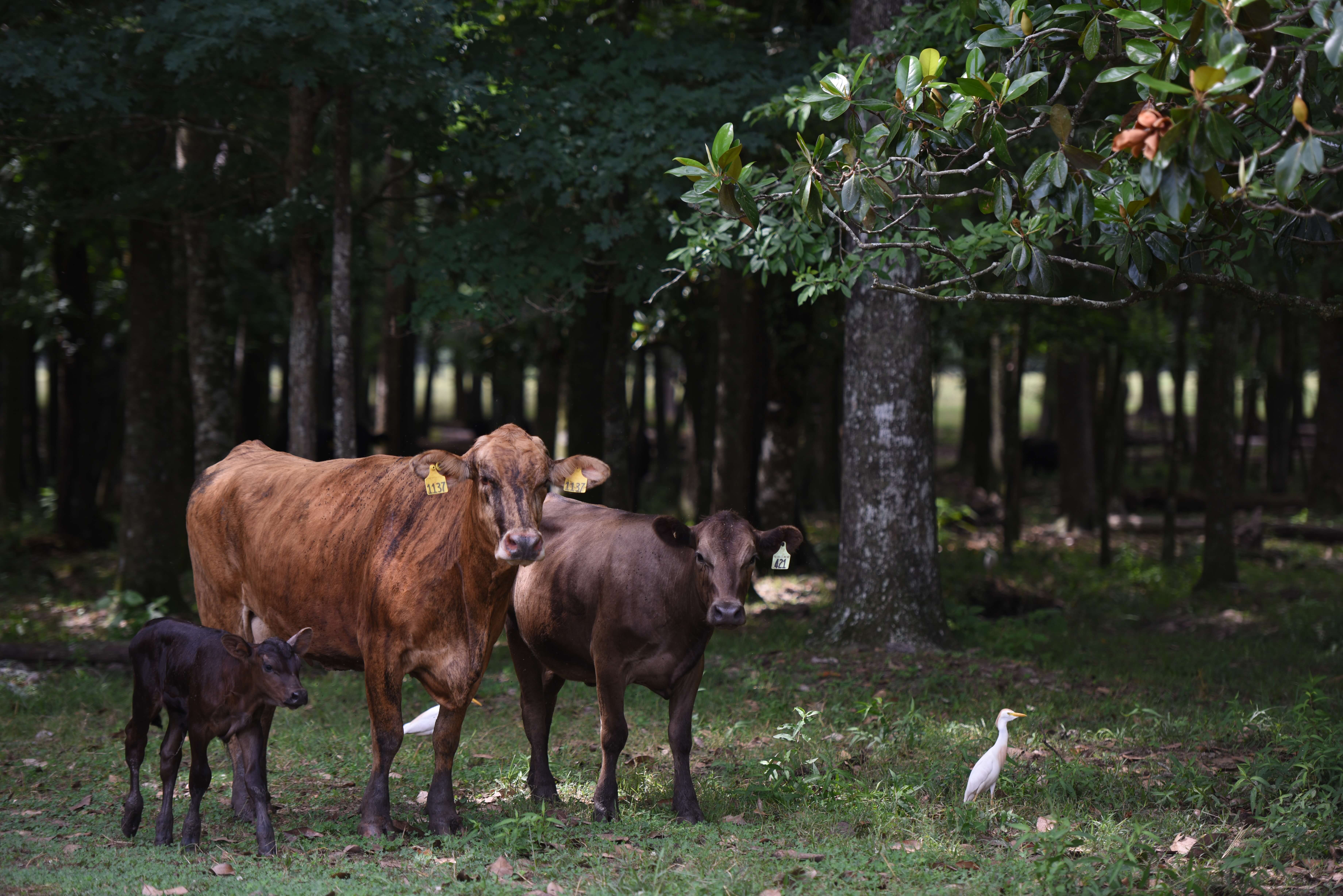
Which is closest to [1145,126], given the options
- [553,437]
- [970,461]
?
[553,437]

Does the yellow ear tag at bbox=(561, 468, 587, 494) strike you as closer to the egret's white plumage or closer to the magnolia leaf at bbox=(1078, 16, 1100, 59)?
the egret's white plumage

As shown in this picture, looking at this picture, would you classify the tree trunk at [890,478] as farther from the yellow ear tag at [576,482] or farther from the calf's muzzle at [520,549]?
the calf's muzzle at [520,549]

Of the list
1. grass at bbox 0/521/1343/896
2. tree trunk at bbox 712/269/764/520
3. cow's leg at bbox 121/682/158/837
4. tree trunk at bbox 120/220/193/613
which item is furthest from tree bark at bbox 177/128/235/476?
cow's leg at bbox 121/682/158/837

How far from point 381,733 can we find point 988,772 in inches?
127

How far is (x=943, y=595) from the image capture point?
1255 centimetres

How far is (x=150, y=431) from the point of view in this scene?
498 inches

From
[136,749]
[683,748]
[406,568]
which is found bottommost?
[683,748]

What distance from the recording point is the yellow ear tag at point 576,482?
19.3ft

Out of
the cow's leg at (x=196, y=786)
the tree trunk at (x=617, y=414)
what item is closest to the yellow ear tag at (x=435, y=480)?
the cow's leg at (x=196, y=786)

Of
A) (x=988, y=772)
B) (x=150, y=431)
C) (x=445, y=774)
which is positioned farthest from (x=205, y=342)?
(x=988, y=772)

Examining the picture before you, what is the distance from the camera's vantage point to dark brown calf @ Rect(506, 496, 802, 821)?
5.94 m

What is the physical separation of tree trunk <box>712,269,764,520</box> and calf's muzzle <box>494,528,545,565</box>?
8510 millimetres

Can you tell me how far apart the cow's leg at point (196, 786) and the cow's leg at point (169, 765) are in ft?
0.30

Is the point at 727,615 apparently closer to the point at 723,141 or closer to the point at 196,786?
the point at 723,141
